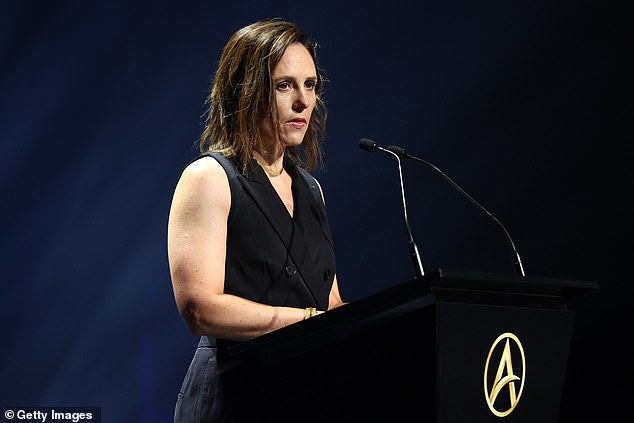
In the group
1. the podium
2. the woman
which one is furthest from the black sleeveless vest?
the podium

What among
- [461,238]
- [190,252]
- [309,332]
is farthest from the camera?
[461,238]

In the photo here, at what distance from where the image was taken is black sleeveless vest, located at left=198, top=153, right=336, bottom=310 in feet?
5.81

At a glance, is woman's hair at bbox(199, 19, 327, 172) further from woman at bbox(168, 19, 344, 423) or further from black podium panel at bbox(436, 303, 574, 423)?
black podium panel at bbox(436, 303, 574, 423)

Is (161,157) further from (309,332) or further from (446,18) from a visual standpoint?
(309,332)

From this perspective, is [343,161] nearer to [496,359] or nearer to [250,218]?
[250,218]

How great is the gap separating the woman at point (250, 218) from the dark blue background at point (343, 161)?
5.35 ft

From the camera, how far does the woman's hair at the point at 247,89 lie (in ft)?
6.39

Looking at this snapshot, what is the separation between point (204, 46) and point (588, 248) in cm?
189

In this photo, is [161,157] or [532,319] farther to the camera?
[161,157]

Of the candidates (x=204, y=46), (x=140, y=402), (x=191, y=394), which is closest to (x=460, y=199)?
(x=204, y=46)

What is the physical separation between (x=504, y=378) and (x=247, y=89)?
0.92 meters

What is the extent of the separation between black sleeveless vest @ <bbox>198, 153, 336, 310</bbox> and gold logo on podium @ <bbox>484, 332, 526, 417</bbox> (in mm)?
535

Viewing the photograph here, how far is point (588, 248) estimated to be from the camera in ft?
11.8

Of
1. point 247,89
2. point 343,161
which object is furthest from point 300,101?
point 343,161
